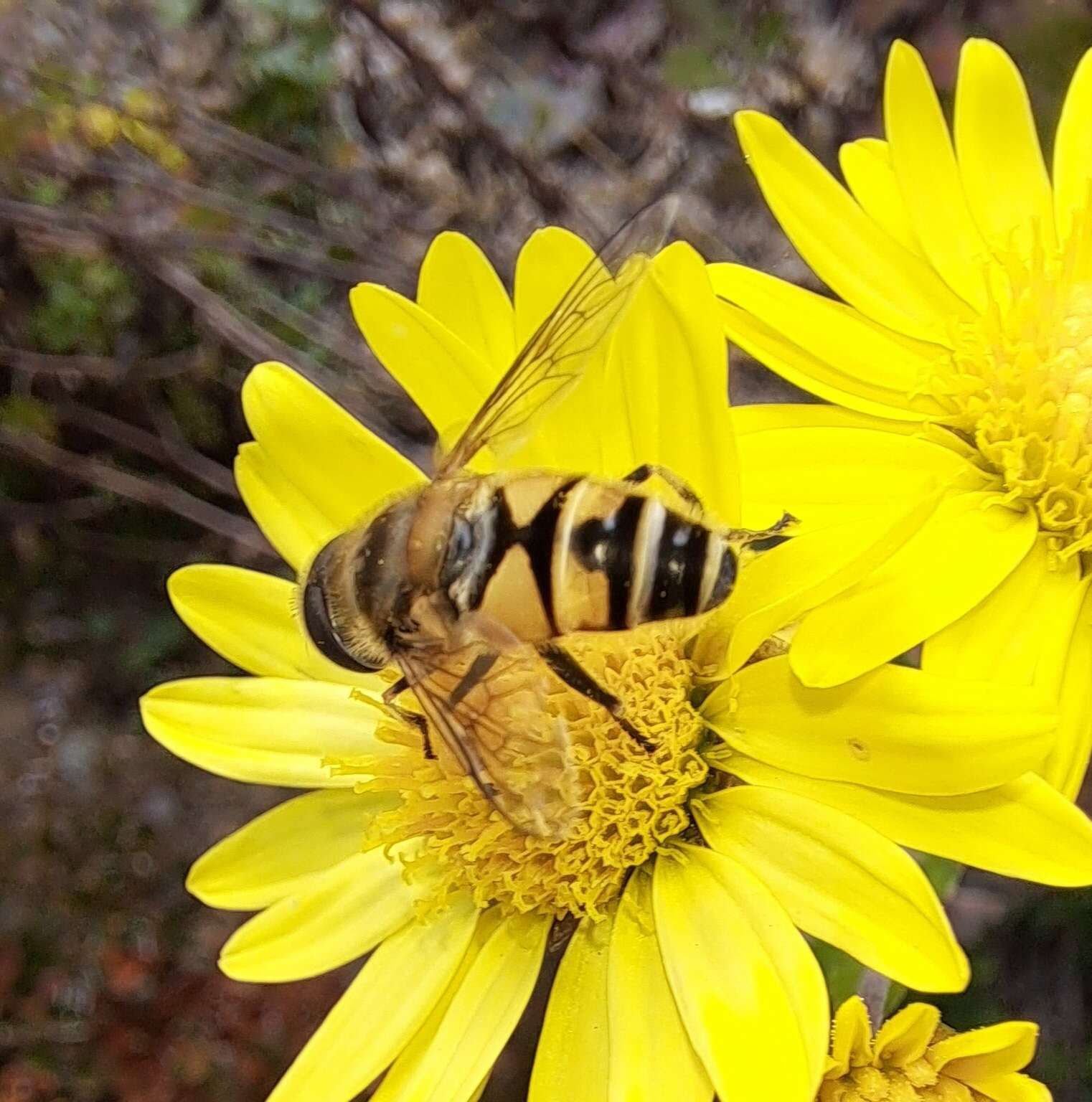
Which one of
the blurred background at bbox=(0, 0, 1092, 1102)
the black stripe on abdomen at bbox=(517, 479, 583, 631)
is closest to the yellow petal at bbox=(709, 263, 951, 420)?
the black stripe on abdomen at bbox=(517, 479, 583, 631)

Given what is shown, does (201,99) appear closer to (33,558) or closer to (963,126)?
(33,558)

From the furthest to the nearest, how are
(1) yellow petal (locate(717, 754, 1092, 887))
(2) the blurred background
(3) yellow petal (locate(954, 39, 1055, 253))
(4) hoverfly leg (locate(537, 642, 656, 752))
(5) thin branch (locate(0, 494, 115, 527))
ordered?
1. (5) thin branch (locate(0, 494, 115, 527))
2. (2) the blurred background
3. (3) yellow petal (locate(954, 39, 1055, 253))
4. (4) hoverfly leg (locate(537, 642, 656, 752))
5. (1) yellow petal (locate(717, 754, 1092, 887))

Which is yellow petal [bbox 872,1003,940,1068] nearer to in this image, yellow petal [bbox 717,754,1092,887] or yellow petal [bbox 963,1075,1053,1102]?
yellow petal [bbox 963,1075,1053,1102]

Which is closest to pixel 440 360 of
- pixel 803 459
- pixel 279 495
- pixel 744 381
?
pixel 279 495

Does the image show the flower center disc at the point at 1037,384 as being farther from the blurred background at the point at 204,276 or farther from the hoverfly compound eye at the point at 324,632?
the blurred background at the point at 204,276

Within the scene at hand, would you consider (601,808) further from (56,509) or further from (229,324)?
(56,509)
